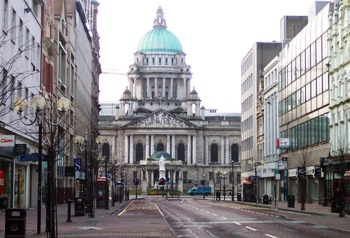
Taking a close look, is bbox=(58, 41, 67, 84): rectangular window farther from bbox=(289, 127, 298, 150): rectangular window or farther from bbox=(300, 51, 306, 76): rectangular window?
bbox=(289, 127, 298, 150): rectangular window

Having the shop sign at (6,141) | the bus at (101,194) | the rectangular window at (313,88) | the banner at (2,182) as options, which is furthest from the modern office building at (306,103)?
the shop sign at (6,141)

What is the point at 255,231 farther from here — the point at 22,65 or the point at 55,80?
the point at 55,80

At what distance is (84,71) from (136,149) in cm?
10447

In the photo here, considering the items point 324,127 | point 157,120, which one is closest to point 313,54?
point 324,127

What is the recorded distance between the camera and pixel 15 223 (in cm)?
2294

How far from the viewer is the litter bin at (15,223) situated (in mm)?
22859

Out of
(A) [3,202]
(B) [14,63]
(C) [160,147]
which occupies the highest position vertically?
(C) [160,147]

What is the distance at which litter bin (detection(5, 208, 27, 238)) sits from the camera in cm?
2286

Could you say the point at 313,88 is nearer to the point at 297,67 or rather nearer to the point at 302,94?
the point at 302,94

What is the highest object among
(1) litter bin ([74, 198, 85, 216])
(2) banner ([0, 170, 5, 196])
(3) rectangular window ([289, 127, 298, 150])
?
(3) rectangular window ([289, 127, 298, 150])

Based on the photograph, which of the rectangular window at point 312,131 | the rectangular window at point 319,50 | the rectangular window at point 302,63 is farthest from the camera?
the rectangular window at point 302,63

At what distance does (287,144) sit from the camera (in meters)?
80.8

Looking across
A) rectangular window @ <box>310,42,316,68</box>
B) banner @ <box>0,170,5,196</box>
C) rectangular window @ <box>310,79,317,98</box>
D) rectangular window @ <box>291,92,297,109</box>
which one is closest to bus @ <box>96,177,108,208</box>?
banner @ <box>0,170,5,196</box>

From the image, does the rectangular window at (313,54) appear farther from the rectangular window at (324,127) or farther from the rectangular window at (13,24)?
the rectangular window at (13,24)
